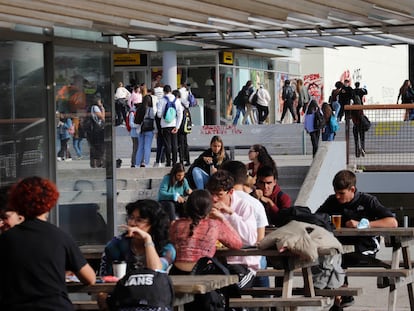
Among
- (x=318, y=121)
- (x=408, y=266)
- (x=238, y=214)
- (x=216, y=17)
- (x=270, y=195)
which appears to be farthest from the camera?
(x=318, y=121)

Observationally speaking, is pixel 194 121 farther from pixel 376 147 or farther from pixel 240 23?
pixel 240 23

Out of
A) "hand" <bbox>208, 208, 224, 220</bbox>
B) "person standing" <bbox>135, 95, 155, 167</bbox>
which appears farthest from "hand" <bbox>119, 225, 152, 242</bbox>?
"person standing" <bbox>135, 95, 155, 167</bbox>

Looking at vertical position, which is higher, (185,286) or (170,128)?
(170,128)

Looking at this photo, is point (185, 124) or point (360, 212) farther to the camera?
point (185, 124)

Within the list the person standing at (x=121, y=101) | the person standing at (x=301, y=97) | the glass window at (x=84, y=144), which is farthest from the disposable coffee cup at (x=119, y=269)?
the person standing at (x=301, y=97)

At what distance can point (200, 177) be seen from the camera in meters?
15.8

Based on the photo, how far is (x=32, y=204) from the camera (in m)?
6.27

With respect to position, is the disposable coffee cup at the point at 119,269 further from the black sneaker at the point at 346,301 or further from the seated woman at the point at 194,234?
the black sneaker at the point at 346,301

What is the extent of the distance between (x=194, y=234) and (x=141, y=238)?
0.97 meters

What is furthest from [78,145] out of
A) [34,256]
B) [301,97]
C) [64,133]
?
[301,97]

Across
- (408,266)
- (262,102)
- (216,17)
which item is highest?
(216,17)

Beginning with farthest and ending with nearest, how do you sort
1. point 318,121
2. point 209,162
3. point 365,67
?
point 365,67 → point 318,121 → point 209,162

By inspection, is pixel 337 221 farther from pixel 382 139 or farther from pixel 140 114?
pixel 140 114

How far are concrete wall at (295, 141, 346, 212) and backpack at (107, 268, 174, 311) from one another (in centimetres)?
1146
